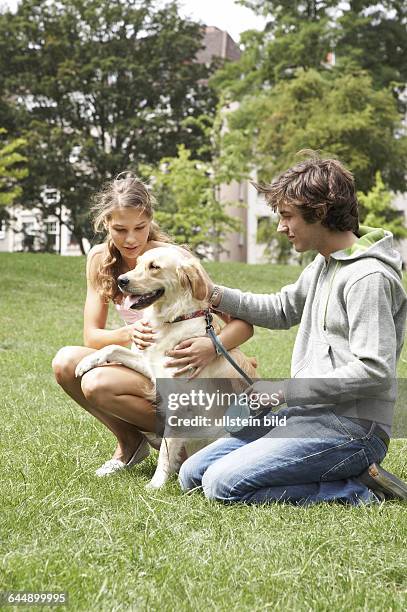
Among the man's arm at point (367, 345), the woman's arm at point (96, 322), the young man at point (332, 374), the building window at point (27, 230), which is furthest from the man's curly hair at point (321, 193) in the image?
the building window at point (27, 230)

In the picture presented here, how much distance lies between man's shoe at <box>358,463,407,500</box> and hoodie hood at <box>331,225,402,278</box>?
95cm

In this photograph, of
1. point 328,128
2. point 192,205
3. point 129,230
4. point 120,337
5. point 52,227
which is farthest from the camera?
point 52,227

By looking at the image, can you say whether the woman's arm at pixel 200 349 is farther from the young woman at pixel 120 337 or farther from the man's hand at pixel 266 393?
the man's hand at pixel 266 393

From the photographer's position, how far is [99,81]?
37.2m

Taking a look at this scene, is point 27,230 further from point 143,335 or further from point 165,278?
point 165,278

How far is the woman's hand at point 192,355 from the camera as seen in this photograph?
4469 millimetres

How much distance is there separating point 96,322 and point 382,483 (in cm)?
205

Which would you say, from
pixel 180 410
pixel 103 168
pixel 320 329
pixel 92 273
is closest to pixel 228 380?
pixel 180 410

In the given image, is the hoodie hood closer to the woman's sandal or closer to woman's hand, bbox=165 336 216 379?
woman's hand, bbox=165 336 216 379

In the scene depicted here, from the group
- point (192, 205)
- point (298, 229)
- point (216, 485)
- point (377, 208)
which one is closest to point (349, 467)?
point (216, 485)

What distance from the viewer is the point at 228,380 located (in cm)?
461

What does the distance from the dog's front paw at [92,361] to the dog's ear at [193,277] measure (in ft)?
1.98

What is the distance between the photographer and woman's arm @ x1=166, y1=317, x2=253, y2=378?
4.47m

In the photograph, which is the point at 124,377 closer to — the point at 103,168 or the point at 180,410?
the point at 180,410
